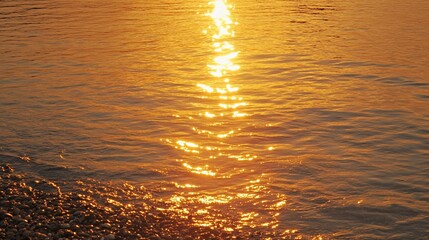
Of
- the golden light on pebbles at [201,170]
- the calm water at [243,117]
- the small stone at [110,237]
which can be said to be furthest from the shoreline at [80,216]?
the golden light on pebbles at [201,170]

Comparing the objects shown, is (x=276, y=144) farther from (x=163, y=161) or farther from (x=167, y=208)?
(x=167, y=208)

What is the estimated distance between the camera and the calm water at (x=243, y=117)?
32.2 feet

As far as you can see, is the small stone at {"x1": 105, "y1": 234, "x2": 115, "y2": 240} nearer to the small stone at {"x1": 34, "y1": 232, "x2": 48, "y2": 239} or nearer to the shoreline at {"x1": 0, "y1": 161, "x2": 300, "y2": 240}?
the shoreline at {"x1": 0, "y1": 161, "x2": 300, "y2": 240}

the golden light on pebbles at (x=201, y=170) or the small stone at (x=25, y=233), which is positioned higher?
the golden light on pebbles at (x=201, y=170)

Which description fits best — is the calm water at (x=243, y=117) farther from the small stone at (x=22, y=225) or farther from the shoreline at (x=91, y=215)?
the small stone at (x=22, y=225)

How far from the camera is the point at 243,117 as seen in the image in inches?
560

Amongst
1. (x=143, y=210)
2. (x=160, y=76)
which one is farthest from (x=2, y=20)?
(x=143, y=210)

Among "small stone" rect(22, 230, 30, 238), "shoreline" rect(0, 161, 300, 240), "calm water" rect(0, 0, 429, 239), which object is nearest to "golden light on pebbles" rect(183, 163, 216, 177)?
"calm water" rect(0, 0, 429, 239)

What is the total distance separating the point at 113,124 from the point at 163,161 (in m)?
2.66

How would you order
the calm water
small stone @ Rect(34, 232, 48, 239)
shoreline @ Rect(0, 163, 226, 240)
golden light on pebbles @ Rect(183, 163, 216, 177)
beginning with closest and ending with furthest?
small stone @ Rect(34, 232, 48, 239) → shoreline @ Rect(0, 163, 226, 240) → the calm water → golden light on pebbles @ Rect(183, 163, 216, 177)

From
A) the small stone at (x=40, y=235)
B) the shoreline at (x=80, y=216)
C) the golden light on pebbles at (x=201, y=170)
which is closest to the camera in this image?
the small stone at (x=40, y=235)

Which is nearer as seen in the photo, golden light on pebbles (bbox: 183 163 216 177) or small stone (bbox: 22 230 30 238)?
small stone (bbox: 22 230 30 238)

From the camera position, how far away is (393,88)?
53.6 ft

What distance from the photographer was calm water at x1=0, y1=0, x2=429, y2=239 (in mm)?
9805
